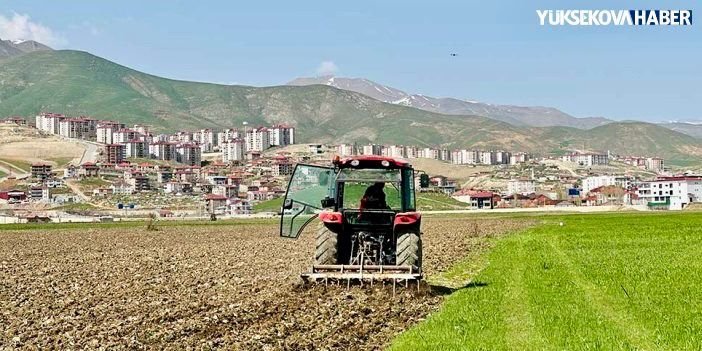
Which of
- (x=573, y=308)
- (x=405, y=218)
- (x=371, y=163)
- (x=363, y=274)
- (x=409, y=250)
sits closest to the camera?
(x=573, y=308)

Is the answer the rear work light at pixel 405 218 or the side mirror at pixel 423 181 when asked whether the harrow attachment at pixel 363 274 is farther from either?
the side mirror at pixel 423 181

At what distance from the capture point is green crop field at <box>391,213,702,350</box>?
11836 mm

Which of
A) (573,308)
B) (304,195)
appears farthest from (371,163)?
(573,308)

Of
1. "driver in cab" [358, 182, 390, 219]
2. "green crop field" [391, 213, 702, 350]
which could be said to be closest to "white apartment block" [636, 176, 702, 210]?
"green crop field" [391, 213, 702, 350]

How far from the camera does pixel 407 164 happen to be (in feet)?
63.8

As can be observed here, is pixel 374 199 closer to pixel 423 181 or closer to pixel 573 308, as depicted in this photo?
pixel 423 181

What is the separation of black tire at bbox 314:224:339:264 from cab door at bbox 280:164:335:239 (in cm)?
49

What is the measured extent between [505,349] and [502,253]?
19.7m

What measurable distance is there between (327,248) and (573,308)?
6095mm

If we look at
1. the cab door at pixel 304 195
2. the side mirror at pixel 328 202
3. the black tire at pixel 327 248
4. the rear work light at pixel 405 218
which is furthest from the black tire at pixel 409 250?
the cab door at pixel 304 195

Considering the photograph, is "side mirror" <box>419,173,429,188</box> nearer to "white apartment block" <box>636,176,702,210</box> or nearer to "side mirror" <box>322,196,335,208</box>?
"side mirror" <box>322,196,335,208</box>

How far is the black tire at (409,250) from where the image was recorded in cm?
1862

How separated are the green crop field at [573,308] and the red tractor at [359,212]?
72.5 inches

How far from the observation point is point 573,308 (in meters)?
14.8
